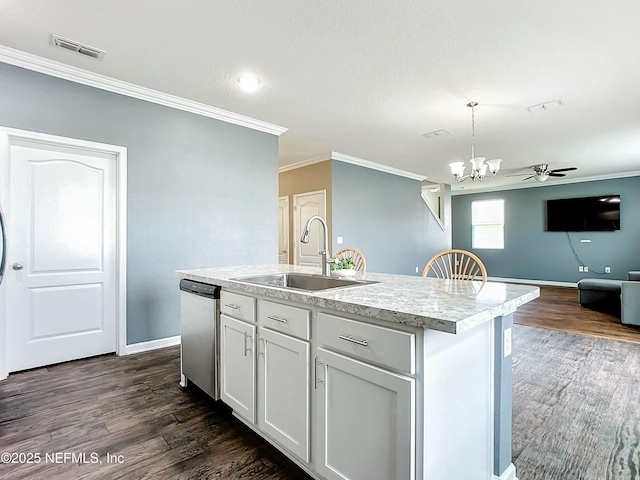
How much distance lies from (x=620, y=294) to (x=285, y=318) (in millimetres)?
5854

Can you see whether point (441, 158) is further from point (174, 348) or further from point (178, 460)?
point (178, 460)

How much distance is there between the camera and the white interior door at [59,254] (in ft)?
8.86

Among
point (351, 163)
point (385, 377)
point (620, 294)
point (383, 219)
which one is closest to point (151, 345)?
point (385, 377)

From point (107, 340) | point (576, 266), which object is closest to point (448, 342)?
point (107, 340)

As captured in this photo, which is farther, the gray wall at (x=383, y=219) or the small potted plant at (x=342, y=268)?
the gray wall at (x=383, y=219)

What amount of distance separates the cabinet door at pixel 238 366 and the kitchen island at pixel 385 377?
12 mm

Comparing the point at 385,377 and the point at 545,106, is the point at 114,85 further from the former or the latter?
the point at 545,106

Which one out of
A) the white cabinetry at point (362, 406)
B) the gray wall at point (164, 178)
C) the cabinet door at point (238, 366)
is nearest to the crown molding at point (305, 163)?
the gray wall at point (164, 178)

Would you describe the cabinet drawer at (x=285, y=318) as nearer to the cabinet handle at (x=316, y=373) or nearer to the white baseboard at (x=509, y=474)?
the cabinet handle at (x=316, y=373)

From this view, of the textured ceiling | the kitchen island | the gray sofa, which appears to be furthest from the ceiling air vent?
the gray sofa

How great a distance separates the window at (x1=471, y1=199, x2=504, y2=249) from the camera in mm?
9055

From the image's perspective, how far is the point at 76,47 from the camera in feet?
8.31

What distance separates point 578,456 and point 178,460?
2.07 metres

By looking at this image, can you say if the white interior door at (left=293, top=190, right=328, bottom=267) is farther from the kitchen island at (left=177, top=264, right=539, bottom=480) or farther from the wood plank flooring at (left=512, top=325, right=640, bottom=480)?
the kitchen island at (left=177, top=264, right=539, bottom=480)
